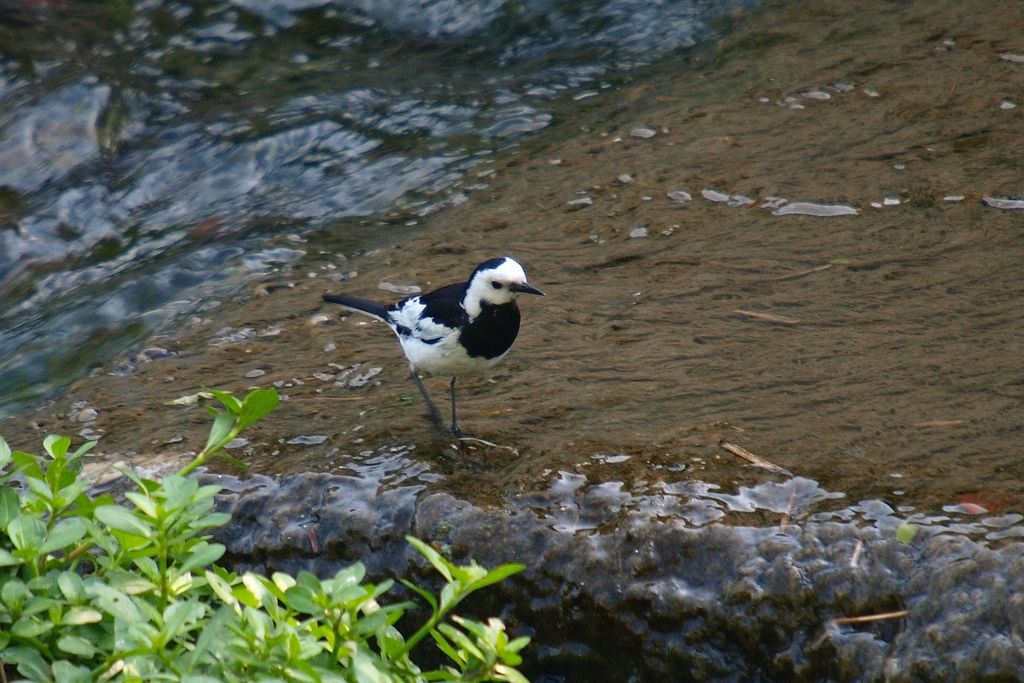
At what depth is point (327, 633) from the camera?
7.44 feet

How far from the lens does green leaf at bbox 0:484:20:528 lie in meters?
2.46

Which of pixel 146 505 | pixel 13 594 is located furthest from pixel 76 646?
pixel 146 505

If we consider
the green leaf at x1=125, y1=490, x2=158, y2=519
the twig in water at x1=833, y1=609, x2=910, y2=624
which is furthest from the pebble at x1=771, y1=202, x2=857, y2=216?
the green leaf at x1=125, y1=490, x2=158, y2=519

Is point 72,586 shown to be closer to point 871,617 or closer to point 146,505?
point 146,505

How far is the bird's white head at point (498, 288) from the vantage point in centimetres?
461

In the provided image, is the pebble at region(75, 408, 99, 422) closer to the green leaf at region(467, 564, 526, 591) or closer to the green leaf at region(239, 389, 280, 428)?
the green leaf at region(239, 389, 280, 428)

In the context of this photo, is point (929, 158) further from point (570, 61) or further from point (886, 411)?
point (570, 61)

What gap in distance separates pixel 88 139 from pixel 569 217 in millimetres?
4444

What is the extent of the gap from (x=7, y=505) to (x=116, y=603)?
544 millimetres

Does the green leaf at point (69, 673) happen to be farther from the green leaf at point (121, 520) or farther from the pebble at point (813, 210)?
the pebble at point (813, 210)

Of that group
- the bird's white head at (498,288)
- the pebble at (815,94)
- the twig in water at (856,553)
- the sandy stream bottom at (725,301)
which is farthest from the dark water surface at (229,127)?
the twig in water at (856,553)

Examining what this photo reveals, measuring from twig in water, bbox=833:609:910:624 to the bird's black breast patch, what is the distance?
6.37 feet

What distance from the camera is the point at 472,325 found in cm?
455

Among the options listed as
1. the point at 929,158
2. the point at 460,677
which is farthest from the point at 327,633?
the point at 929,158
